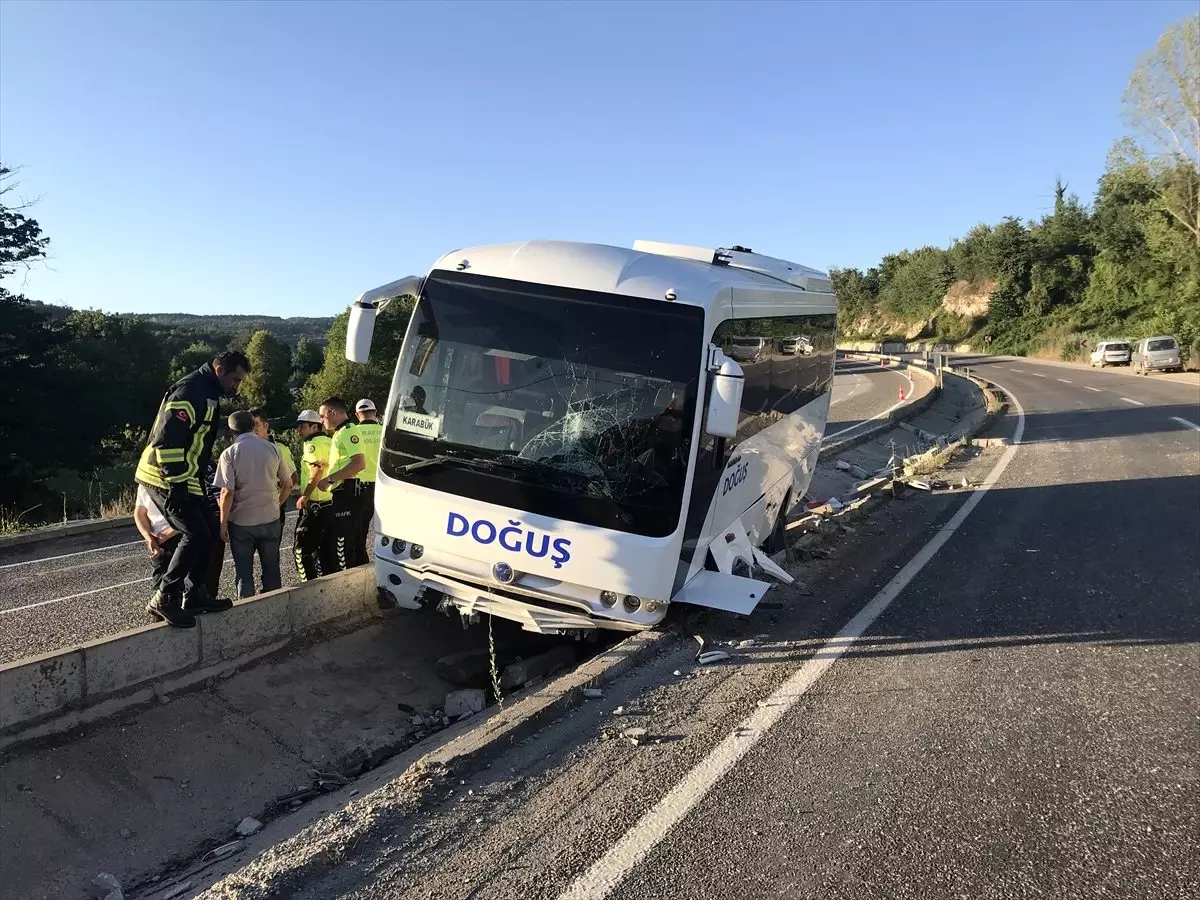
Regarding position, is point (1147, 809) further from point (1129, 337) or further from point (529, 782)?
point (1129, 337)

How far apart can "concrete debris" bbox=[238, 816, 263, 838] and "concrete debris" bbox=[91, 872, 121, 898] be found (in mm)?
594

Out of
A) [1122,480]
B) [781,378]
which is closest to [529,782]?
[781,378]

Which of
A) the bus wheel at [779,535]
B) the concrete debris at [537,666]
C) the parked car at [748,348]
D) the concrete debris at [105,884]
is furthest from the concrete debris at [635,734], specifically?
the bus wheel at [779,535]

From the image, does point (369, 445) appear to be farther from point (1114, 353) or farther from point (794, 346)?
point (1114, 353)

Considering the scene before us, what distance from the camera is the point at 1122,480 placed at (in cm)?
1273

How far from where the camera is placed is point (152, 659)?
5.03 meters

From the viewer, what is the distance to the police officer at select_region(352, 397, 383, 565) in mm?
7086

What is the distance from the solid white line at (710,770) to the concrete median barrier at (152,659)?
3226mm

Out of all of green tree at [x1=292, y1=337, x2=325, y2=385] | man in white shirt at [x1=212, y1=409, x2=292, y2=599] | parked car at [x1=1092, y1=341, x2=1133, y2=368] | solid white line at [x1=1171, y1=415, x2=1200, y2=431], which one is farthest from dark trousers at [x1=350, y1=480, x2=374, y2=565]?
green tree at [x1=292, y1=337, x2=325, y2=385]

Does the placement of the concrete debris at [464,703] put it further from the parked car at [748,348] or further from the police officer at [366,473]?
the parked car at [748,348]

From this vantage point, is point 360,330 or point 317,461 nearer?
point 360,330

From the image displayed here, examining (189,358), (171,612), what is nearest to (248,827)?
(171,612)

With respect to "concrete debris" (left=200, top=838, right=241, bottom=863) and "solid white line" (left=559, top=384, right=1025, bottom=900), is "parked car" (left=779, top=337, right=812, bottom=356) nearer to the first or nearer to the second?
"solid white line" (left=559, top=384, right=1025, bottom=900)

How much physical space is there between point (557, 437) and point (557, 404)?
23cm
